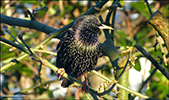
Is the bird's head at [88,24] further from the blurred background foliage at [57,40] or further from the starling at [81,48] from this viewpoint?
the blurred background foliage at [57,40]

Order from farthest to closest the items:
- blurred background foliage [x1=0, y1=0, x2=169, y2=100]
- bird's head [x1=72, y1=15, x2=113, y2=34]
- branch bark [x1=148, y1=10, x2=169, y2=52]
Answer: blurred background foliage [x1=0, y1=0, x2=169, y2=100], bird's head [x1=72, y1=15, x2=113, y2=34], branch bark [x1=148, y1=10, x2=169, y2=52]

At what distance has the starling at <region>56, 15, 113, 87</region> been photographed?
2.58m

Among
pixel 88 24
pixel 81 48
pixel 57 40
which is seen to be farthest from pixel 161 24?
pixel 57 40

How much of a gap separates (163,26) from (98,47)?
1.16 meters

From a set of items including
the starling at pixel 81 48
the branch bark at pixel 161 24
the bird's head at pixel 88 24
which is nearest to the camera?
the branch bark at pixel 161 24

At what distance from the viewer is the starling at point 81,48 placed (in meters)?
2.58

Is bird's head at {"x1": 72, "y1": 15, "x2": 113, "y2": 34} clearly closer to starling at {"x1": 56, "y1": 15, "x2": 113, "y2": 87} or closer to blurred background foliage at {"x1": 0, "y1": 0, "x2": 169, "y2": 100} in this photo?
starling at {"x1": 56, "y1": 15, "x2": 113, "y2": 87}

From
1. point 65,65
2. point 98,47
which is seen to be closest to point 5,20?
point 65,65

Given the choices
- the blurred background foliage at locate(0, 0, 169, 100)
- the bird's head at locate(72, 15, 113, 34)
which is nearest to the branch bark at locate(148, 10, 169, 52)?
the bird's head at locate(72, 15, 113, 34)

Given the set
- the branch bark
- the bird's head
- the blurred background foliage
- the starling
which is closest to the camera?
the branch bark

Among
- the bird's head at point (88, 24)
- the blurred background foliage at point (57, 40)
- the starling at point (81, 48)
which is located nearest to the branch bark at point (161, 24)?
the starling at point (81, 48)

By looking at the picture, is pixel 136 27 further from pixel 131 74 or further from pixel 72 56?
pixel 72 56

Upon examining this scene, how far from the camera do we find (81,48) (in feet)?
→ 8.45

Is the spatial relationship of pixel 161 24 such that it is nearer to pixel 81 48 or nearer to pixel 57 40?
pixel 81 48
